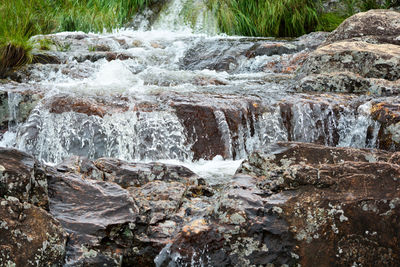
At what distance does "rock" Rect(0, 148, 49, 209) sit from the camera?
2023mm

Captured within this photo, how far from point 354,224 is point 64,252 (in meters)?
1.18

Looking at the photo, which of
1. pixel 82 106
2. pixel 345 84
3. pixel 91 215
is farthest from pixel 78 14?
pixel 91 215

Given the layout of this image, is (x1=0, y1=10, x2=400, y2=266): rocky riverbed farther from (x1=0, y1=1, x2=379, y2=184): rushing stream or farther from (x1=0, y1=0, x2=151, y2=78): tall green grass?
(x1=0, y1=0, x2=151, y2=78): tall green grass

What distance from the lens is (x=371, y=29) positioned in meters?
7.50

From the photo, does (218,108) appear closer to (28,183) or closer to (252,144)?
(252,144)

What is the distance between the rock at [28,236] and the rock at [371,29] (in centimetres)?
617

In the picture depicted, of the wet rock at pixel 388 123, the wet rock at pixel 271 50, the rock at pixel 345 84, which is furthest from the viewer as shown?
the wet rock at pixel 271 50

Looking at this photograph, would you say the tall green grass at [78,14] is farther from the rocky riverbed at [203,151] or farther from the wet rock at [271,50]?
the wet rock at [271,50]

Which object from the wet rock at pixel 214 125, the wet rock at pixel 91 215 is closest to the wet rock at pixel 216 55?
the wet rock at pixel 214 125

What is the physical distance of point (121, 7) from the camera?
11461 millimetres

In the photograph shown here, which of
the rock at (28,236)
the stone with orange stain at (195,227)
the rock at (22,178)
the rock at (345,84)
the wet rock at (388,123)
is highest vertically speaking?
the rock at (22,178)

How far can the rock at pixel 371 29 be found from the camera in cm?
723

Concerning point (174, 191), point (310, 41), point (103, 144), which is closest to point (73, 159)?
point (174, 191)

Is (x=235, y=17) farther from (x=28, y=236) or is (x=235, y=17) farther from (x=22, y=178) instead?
(x=28, y=236)
